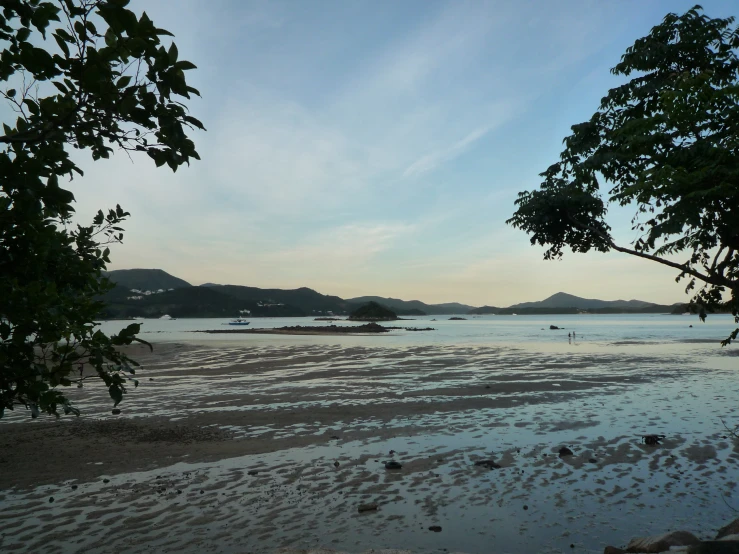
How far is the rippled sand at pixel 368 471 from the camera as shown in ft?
25.5

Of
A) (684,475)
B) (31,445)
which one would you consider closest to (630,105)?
(684,475)

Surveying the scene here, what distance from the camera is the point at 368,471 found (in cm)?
1087

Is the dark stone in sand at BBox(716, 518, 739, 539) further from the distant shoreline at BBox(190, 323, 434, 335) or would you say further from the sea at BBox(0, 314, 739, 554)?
the distant shoreline at BBox(190, 323, 434, 335)

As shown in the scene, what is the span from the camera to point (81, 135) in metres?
3.28

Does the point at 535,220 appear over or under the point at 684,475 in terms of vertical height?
over

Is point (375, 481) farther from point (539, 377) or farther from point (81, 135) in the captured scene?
point (539, 377)

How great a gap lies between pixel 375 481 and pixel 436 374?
19.5 m

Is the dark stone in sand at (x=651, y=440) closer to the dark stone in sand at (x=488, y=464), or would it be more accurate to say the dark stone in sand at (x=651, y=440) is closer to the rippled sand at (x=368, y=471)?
the rippled sand at (x=368, y=471)

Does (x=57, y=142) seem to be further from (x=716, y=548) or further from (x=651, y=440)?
(x=651, y=440)

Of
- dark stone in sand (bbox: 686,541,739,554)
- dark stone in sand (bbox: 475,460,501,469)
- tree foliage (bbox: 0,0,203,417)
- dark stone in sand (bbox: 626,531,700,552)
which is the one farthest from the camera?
dark stone in sand (bbox: 475,460,501,469)

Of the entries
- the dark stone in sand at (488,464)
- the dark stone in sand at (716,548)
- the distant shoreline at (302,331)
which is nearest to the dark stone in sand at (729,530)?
the dark stone in sand at (716,548)

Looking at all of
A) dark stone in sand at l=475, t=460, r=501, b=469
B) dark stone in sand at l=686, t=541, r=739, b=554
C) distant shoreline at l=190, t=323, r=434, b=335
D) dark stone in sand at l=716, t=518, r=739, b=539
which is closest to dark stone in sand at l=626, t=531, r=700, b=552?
dark stone in sand at l=686, t=541, r=739, b=554

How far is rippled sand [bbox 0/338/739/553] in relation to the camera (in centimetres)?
777

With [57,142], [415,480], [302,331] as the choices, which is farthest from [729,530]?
[302,331]
